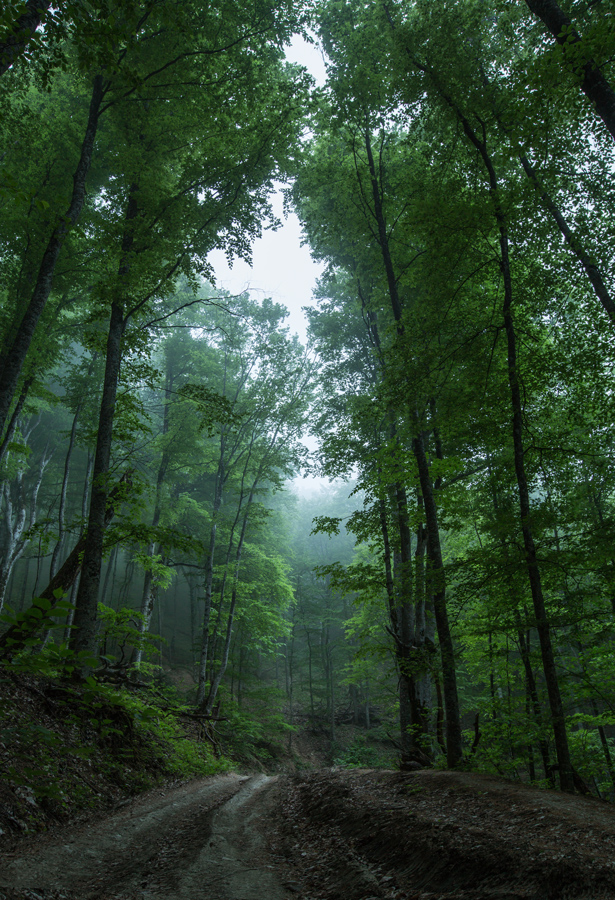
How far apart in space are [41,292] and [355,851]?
302 inches

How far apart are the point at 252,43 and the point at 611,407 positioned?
9971 millimetres

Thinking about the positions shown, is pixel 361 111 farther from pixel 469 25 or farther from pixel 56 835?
pixel 56 835

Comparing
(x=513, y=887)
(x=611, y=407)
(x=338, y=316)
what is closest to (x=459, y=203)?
(x=611, y=407)

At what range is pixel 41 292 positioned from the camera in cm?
641

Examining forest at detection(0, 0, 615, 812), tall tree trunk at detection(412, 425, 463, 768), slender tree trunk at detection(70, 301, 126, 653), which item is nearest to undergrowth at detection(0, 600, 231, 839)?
forest at detection(0, 0, 615, 812)

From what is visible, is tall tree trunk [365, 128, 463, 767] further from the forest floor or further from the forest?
the forest floor

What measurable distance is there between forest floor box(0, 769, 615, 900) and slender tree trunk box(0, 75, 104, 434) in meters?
4.61

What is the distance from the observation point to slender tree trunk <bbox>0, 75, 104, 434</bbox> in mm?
5715

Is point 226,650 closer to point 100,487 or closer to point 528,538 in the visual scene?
point 100,487

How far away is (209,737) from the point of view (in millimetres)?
12461

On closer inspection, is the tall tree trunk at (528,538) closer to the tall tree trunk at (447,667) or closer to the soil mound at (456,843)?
the soil mound at (456,843)

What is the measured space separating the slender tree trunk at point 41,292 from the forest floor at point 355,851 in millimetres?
4611

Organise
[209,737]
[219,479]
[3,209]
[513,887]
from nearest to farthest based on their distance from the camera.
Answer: [513,887] < [3,209] < [209,737] < [219,479]

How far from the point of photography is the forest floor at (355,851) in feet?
7.85
